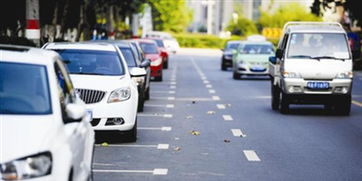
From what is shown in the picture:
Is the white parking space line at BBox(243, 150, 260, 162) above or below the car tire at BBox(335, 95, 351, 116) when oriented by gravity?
above

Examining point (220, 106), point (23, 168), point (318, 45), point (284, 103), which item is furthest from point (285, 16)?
point (23, 168)

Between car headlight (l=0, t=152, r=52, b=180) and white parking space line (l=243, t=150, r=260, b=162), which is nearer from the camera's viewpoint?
car headlight (l=0, t=152, r=52, b=180)

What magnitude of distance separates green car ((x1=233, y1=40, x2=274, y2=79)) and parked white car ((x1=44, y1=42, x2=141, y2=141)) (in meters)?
21.8

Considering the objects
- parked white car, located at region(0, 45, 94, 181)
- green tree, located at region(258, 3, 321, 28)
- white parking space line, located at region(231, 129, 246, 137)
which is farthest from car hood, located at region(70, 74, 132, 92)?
green tree, located at region(258, 3, 321, 28)

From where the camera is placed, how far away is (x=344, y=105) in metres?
20.8

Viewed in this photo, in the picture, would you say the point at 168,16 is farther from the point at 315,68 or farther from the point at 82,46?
the point at 82,46

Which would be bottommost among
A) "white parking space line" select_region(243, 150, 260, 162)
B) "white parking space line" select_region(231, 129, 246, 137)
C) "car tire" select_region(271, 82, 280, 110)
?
"car tire" select_region(271, 82, 280, 110)

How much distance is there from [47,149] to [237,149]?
7.69m

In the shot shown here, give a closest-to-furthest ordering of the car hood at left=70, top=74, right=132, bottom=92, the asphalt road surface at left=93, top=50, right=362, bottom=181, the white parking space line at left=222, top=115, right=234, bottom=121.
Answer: the asphalt road surface at left=93, top=50, right=362, bottom=181 → the car hood at left=70, top=74, right=132, bottom=92 → the white parking space line at left=222, top=115, right=234, bottom=121

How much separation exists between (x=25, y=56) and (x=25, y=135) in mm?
1433

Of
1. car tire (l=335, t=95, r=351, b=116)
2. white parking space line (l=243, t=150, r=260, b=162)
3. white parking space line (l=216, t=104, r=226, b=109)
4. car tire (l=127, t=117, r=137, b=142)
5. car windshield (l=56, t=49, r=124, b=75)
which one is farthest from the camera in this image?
white parking space line (l=216, t=104, r=226, b=109)

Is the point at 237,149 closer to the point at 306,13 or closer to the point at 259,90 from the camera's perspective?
the point at 259,90

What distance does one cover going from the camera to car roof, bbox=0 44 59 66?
782 cm

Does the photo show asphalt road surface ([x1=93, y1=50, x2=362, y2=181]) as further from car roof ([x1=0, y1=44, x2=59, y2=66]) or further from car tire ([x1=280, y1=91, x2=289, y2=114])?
car roof ([x1=0, y1=44, x2=59, y2=66])
